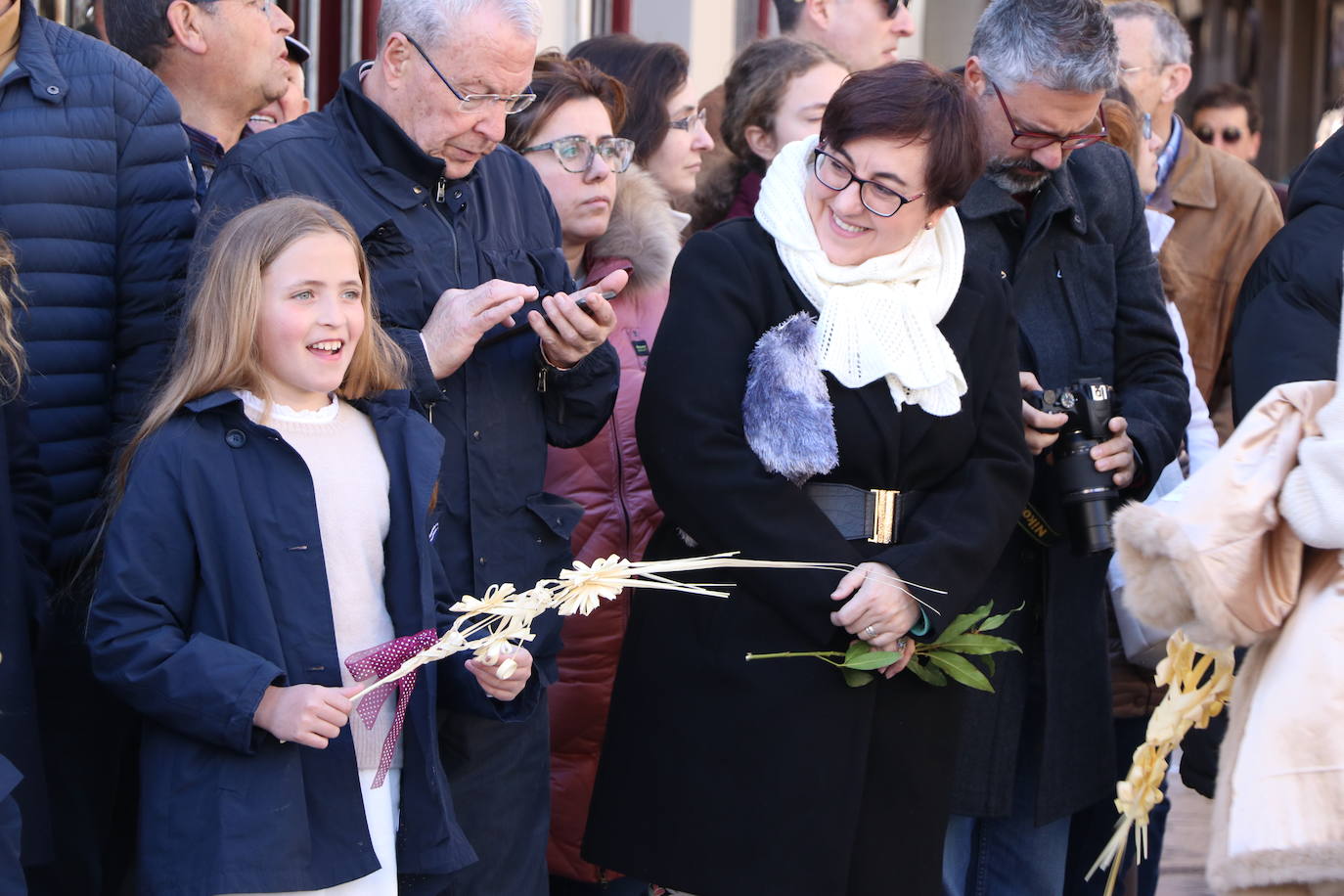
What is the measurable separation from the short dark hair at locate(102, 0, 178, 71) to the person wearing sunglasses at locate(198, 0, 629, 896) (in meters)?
0.74

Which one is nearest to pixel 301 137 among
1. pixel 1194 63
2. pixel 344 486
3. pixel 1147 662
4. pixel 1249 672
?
pixel 344 486

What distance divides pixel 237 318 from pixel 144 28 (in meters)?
1.33

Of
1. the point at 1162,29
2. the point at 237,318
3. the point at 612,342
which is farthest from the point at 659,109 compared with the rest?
the point at 1162,29

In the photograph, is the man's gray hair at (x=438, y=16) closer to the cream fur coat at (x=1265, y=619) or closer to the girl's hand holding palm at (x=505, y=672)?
the girl's hand holding palm at (x=505, y=672)

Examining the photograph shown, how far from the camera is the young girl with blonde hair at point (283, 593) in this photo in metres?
2.70

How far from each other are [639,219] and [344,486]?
1528 mm

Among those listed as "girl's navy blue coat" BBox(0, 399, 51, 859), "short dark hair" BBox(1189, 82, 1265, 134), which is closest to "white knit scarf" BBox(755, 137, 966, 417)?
"girl's navy blue coat" BBox(0, 399, 51, 859)

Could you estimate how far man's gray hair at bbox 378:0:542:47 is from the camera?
10.8ft

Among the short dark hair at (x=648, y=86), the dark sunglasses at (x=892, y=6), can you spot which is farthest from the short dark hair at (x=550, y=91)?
the dark sunglasses at (x=892, y=6)

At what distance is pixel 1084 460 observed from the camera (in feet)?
11.8

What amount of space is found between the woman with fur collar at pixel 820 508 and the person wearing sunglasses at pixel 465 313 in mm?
182

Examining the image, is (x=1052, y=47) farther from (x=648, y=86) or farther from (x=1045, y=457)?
(x=648, y=86)

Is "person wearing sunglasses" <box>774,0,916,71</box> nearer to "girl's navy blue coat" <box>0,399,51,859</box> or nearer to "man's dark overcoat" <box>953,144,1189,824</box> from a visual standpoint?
"man's dark overcoat" <box>953,144,1189,824</box>

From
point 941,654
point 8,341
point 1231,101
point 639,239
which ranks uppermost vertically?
point 1231,101
